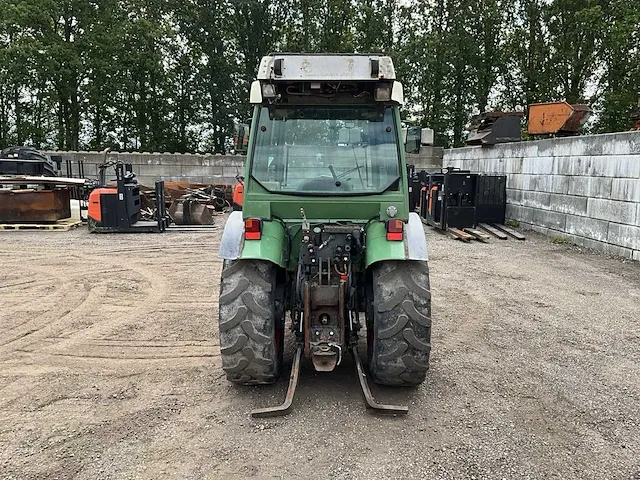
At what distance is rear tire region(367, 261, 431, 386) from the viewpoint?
3355 mm

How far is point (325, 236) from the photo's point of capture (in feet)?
11.6

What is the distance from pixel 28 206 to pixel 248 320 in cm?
1036

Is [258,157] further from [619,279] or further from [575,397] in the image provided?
[619,279]

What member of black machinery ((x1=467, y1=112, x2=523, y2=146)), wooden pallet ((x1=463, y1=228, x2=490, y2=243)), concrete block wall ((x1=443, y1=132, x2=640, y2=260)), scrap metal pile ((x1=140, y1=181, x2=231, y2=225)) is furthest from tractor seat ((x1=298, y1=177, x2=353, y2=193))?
black machinery ((x1=467, y1=112, x2=523, y2=146))

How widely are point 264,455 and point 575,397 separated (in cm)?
228

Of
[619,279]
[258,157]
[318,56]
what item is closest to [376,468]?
[258,157]

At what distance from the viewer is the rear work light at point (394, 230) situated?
3.50 meters

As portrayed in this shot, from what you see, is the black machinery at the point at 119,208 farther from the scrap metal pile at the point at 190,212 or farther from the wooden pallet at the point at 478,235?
the wooden pallet at the point at 478,235

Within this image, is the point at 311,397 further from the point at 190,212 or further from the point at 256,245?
the point at 190,212

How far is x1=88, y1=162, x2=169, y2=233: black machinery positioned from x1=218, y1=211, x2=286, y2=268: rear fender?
8.05m

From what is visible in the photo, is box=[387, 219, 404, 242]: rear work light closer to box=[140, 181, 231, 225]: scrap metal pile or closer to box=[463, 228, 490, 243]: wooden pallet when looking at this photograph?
box=[463, 228, 490, 243]: wooden pallet

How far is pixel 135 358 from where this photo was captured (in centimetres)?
440

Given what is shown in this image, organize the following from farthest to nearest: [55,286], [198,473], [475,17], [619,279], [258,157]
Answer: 1. [475,17]
2. [619,279]
3. [55,286]
4. [258,157]
5. [198,473]

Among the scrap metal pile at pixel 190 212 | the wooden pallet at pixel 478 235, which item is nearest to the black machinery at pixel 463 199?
the wooden pallet at pixel 478 235
